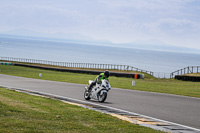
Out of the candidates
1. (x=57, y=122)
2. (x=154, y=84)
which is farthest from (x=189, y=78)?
(x=57, y=122)

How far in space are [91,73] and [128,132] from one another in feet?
134

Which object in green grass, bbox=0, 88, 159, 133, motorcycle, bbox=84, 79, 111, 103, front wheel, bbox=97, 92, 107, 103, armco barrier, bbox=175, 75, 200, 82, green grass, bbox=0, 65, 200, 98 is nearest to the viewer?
green grass, bbox=0, 88, 159, 133

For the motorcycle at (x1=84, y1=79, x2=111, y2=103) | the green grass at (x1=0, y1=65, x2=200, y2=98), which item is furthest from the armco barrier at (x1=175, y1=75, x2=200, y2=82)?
the motorcycle at (x1=84, y1=79, x2=111, y2=103)

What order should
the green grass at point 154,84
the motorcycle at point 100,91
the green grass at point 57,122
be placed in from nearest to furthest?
the green grass at point 57,122 → the motorcycle at point 100,91 → the green grass at point 154,84

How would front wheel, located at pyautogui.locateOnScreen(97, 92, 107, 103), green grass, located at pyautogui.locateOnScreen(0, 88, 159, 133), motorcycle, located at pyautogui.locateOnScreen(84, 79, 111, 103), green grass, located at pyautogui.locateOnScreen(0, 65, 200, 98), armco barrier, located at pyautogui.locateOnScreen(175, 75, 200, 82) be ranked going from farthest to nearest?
armco barrier, located at pyautogui.locateOnScreen(175, 75, 200, 82) < green grass, located at pyautogui.locateOnScreen(0, 65, 200, 98) < front wheel, located at pyautogui.locateOnScreen(97, 92, 107, 103) < motorcycle, located at pyautogui.locateOnScreen(84, 79, 111, 103) < green grass, located at pyautogui.locateOnScreen(0, 88, 159, 133)

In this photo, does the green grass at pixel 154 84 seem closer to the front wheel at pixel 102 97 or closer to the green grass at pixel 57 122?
the front wheel at pixel 102 97

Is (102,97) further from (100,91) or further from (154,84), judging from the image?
(154,84)

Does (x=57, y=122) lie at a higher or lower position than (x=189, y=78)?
lower

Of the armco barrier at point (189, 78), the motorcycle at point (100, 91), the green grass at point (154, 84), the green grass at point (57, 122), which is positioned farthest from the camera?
the armco barrier at point (189, 78)

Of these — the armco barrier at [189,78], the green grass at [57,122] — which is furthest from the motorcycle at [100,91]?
the armco barrier at [189,78]

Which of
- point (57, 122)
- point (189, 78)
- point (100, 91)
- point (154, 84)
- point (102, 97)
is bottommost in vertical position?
point (57, 122)

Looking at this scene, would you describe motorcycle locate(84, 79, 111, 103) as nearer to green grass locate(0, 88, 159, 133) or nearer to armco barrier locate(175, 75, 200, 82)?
green grass locate(0, 88, 159, 133)

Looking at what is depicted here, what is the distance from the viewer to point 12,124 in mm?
7648

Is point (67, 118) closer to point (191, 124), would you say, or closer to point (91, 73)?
point (191, 124)
